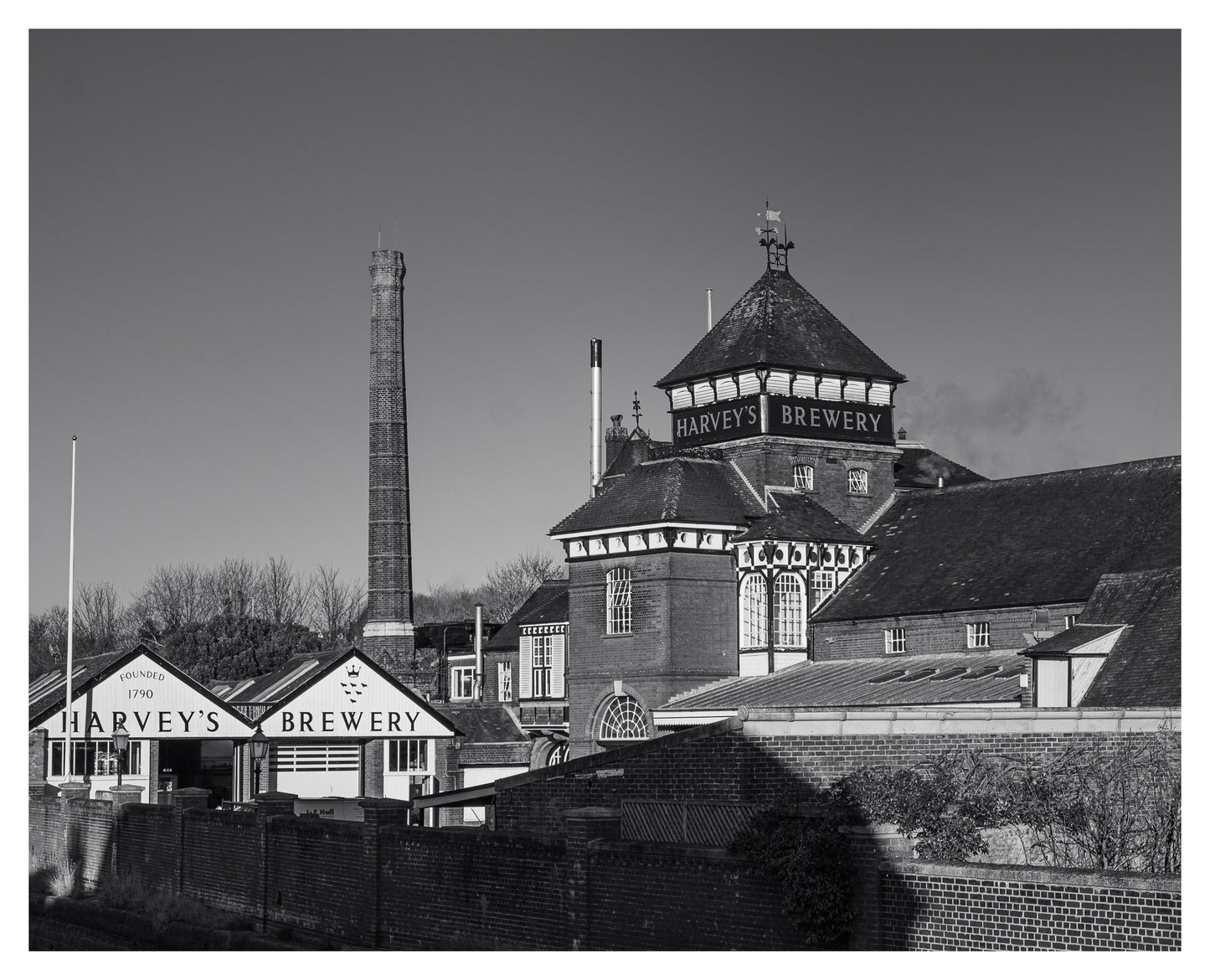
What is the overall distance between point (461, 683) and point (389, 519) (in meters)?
8.48

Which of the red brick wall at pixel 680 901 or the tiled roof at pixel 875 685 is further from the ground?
the tiled roof at pixel 875 685

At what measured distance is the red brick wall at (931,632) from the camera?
4116 centimetres

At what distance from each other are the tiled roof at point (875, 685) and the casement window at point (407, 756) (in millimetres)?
13299

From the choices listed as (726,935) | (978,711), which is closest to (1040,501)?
(978,711)

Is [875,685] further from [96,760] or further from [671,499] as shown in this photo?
[96,760]

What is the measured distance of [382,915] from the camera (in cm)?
2452

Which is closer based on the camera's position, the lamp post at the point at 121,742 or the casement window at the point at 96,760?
the lamp post at the point at 121,742

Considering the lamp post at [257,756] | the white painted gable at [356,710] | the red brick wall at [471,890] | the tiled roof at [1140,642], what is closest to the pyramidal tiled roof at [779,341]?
the white painted gable at [356,710]

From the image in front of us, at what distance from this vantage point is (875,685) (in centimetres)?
3984

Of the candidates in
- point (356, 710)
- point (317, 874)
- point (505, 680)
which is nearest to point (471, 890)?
point (317, 874)

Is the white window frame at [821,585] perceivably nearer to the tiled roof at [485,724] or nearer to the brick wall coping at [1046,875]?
the tiled roof at [485,724]

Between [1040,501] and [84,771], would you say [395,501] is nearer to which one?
[84,771]

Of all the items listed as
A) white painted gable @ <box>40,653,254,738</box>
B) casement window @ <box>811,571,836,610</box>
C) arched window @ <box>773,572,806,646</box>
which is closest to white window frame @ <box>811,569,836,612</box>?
casement window @ <box>811,571,836,610</box>

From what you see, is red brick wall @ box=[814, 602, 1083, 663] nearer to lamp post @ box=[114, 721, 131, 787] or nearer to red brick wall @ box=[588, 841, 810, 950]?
lamp post @ box=[114, 721, 131, 787]
